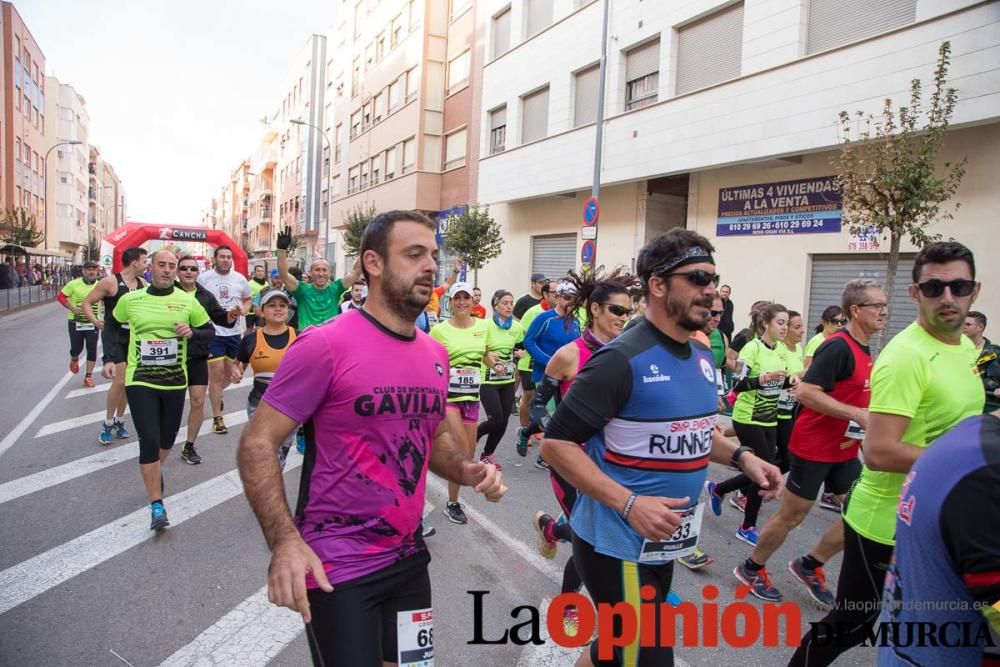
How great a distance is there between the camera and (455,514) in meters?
5.52

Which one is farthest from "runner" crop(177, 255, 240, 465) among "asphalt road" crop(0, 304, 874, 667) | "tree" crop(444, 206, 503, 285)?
"tree" crop(444, 206, 503, 285)

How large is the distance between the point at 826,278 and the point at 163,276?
11921mm

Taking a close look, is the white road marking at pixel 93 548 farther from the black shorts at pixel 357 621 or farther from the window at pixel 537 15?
the window at pixel 537 15

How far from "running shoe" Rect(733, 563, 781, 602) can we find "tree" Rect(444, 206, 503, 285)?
18505 millimetres

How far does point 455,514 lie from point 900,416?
3.62 metres

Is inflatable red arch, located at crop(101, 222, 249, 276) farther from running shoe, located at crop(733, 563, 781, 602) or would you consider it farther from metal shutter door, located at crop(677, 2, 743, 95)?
running shoe, located at crop(733, 563, 781, 602)

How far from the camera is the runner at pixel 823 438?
3.97 metres

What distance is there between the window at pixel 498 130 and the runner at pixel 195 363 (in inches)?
706

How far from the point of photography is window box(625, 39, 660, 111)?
55.3 feet

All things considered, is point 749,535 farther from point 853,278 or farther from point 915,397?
point 853,278

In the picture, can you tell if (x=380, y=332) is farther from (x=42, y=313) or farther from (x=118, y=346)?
(x=42, y=313)

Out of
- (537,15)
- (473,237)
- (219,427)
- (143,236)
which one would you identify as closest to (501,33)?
(537,15)

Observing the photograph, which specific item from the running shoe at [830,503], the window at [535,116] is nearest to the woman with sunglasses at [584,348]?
the running shoe at [830,503]

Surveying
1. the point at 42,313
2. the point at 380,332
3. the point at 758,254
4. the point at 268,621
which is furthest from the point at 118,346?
the point at 42,313
